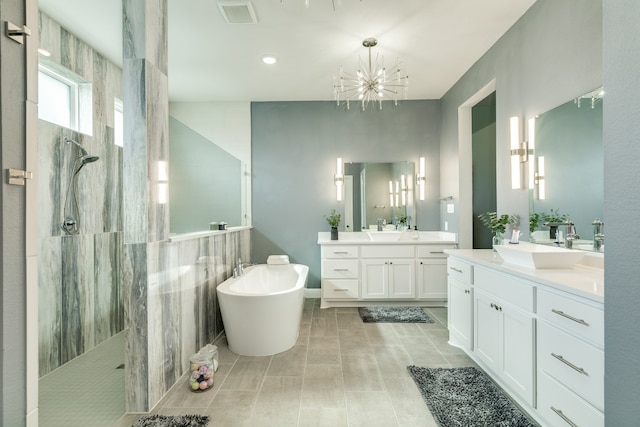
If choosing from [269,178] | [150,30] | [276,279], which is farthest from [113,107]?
[276,279]

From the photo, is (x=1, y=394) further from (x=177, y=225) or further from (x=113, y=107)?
(x=113, y=107)

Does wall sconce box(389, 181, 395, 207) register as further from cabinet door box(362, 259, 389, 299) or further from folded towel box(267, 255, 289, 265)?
folded towel box(267, 255, 289, 265)

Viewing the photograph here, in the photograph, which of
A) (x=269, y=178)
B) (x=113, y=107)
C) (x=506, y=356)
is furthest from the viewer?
(x=269, y=178)

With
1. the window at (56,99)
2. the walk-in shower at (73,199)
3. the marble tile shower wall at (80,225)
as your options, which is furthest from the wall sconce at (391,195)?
the window at (56,99)

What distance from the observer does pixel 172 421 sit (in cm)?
172

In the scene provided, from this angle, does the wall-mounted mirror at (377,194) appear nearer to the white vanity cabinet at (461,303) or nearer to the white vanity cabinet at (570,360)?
the white vanity cabinet at (461,303)

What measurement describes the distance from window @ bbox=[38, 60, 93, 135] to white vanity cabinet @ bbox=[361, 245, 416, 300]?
3.17m

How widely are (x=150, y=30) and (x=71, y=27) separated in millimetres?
1323

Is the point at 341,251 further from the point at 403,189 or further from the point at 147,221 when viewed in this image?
the point at 147,221

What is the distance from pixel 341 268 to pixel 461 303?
62.5 inches

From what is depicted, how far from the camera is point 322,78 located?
11.9ft

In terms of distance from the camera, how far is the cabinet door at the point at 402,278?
3.83 metres

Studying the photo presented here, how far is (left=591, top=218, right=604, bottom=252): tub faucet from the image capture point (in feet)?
5.87

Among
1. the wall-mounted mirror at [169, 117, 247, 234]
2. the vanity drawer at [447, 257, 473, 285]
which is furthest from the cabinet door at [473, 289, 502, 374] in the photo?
the wall-mounted mirror at [169, 117, 247, 234]
